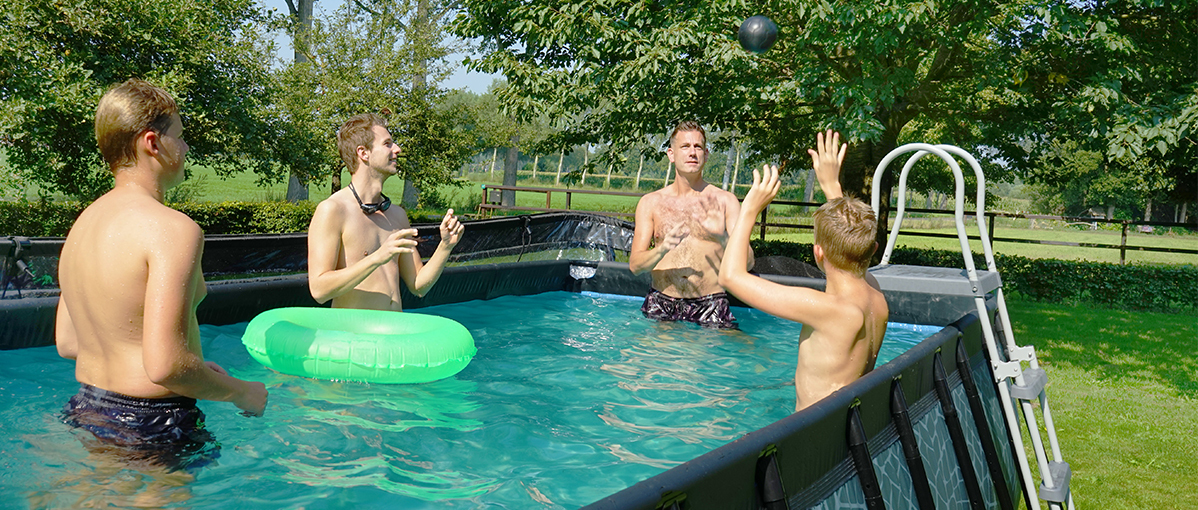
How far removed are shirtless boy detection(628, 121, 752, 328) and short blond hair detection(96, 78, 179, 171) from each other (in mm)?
4010

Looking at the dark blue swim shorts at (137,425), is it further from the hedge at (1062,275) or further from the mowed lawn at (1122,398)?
the hedge at (1062,275)

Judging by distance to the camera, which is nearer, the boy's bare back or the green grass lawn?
the boy's bare back

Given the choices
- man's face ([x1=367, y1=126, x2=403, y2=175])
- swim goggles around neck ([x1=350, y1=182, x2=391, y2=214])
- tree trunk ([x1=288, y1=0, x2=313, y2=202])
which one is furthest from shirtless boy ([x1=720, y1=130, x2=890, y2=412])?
tree trunk ([x1=288, y1=0, x2=313, y2=202])

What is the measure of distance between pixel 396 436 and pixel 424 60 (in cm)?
1496

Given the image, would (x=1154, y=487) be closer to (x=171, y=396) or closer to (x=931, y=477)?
(x=931, y=477)

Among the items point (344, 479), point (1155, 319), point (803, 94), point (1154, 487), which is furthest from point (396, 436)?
point (1155, 319)

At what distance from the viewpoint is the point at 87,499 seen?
8.57ft

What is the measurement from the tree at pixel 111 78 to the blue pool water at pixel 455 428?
5085mm

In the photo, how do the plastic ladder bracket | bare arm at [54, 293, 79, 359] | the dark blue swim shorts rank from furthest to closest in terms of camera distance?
the plastic ladder bracket
bare arm at [54, 293, 79, 359]
the dark blue swim shorts

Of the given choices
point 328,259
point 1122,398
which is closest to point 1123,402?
point 1122,398

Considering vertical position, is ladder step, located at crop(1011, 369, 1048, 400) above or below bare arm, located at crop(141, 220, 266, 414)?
below

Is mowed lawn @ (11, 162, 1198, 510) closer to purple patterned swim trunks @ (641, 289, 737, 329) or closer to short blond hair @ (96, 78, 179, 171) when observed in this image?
purple patterned swim trunks @ (641, 289, 737, 329)

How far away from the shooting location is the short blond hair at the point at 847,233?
2984 millimetres

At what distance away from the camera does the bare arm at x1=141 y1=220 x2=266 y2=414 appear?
2193 mm
